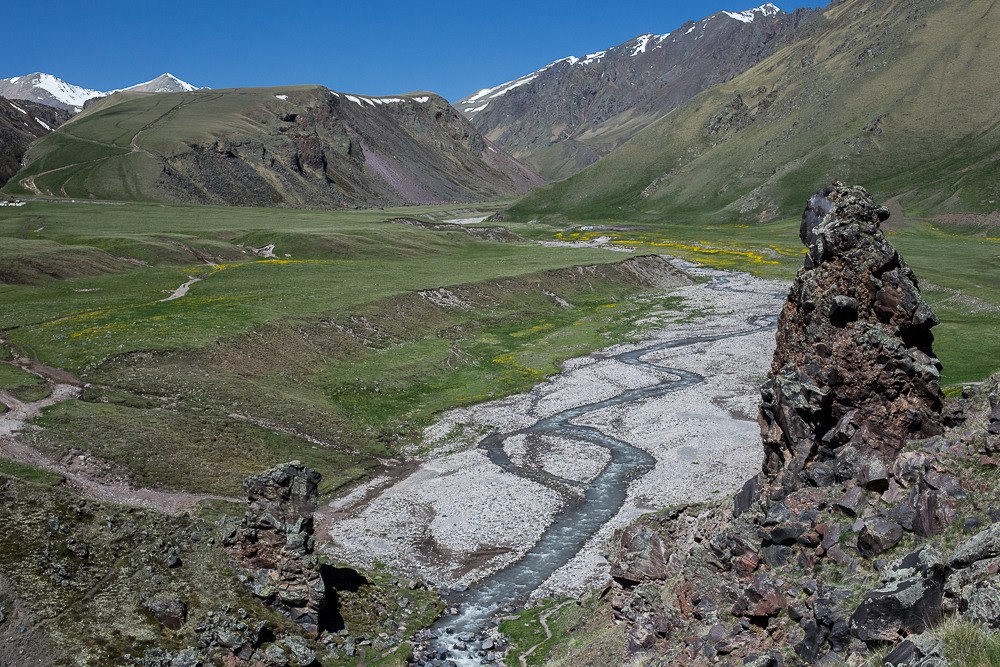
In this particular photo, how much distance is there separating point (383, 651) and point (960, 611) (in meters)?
29.0

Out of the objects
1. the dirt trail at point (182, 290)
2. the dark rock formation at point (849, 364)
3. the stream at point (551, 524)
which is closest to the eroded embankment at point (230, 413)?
the stream at point (551, 524)

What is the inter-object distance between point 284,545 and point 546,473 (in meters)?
25.6

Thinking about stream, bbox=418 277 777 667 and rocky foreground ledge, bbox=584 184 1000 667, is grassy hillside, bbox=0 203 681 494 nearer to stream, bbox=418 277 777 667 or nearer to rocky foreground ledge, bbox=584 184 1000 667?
stream, bbox=418 277 777 667

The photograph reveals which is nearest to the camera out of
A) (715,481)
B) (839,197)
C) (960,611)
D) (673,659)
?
(960,611)

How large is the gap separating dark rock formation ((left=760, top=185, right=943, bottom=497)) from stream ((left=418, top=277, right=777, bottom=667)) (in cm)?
1932

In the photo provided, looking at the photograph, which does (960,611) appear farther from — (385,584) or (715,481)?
(715,481)

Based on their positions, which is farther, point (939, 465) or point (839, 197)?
point (839, 197)

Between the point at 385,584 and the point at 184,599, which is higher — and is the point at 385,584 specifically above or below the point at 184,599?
below

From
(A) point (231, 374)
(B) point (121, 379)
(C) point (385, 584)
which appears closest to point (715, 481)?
(C) point (385, 584)

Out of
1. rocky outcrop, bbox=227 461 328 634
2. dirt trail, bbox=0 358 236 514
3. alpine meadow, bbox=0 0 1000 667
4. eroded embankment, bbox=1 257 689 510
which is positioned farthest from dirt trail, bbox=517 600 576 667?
eroded embankment, bbox=1 257 689 510

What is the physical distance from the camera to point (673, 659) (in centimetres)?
2542

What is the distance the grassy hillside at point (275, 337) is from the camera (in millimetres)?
61719

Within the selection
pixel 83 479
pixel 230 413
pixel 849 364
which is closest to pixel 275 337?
pixel 230 413

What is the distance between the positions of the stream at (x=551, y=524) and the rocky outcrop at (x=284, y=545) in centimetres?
679
